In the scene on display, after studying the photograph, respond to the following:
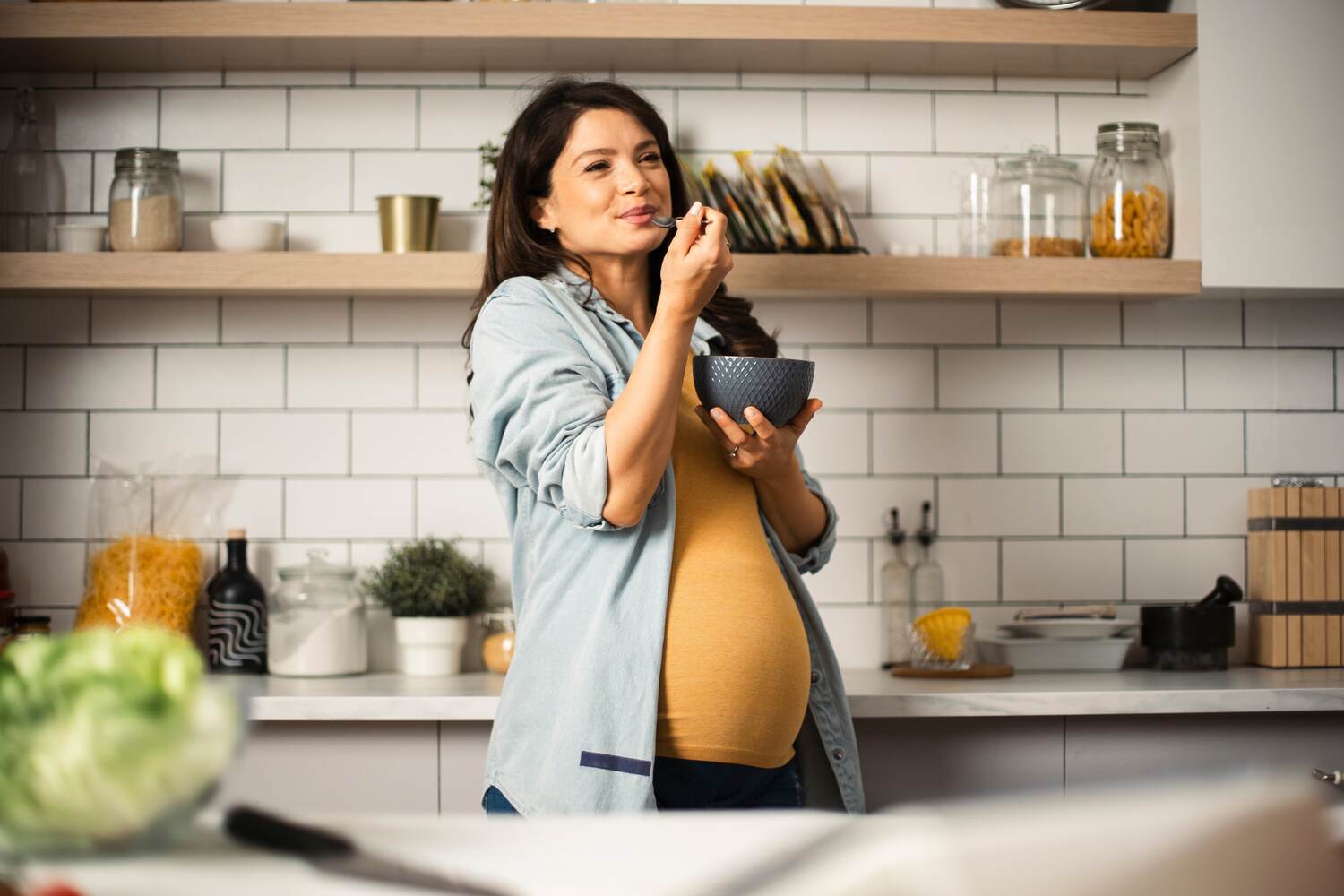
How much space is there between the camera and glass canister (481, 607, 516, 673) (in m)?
2.12

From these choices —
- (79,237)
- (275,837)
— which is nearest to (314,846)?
(275,837)

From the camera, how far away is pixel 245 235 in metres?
2.18

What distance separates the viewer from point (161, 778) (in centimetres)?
49

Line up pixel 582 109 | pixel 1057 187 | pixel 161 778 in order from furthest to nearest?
1. pixel 1057 187
2. pixel 582 109
3. pixel 161 778

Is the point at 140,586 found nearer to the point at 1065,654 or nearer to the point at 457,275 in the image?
the point at 457,275

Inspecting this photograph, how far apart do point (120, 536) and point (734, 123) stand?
1396mm

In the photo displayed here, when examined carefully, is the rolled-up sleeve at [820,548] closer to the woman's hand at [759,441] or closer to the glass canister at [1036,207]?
the woman's hand at [759,441]

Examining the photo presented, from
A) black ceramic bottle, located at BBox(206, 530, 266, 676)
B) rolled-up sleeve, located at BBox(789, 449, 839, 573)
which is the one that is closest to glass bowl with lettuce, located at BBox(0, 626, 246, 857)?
rolled-up sleeve, located at BBox(789, 449, 839, 573)

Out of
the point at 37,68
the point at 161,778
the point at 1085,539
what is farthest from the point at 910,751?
the point at 37,68

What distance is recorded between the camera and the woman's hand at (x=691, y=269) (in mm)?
1268

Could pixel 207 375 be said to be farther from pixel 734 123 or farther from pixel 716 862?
pixel 716 862

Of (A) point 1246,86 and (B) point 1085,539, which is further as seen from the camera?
(B) point 1085,539

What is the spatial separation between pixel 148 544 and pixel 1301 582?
212cm

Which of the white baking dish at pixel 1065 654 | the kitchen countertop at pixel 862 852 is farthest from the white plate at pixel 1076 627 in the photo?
the kitchen countertop at pixel 862 852
